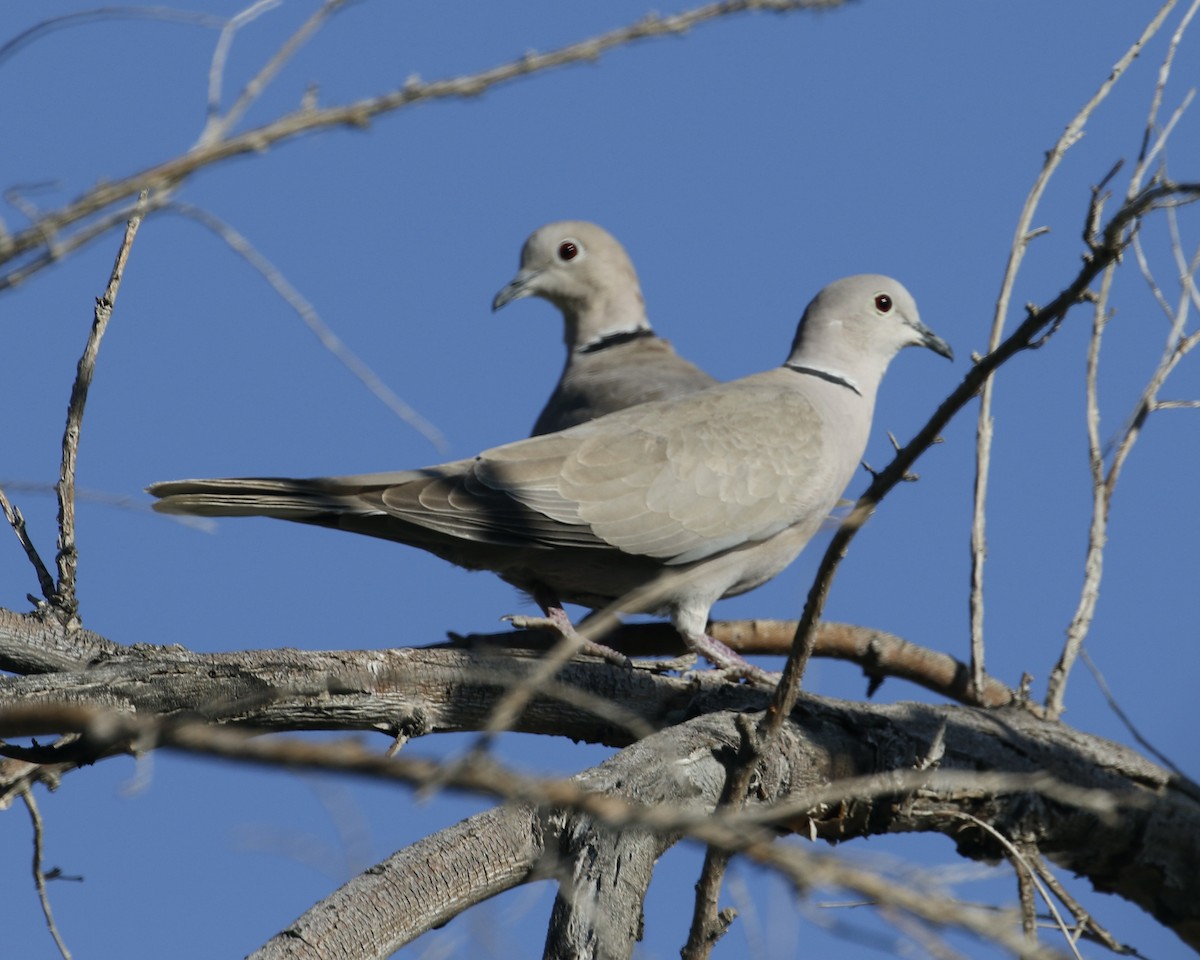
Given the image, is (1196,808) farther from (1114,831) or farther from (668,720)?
(668,720)

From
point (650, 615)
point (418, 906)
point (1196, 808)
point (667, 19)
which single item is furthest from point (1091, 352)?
point (667, 19)

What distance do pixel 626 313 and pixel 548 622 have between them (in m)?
3.65

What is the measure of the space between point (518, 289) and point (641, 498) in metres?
2.56

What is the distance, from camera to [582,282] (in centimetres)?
673

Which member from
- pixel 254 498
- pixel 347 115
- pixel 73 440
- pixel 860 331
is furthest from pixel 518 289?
pixel 347 115

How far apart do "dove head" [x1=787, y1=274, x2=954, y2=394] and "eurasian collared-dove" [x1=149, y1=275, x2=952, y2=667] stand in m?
0.18

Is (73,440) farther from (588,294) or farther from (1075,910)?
(588,294)

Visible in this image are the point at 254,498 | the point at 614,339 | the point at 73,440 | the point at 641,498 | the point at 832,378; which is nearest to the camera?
the point at 73,440

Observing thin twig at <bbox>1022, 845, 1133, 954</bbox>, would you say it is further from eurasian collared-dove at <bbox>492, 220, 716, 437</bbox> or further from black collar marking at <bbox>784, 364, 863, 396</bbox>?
eurasian collared-dove at <bbox>492, 220, 716, 437</bbox>

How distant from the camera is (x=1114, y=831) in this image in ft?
11.2

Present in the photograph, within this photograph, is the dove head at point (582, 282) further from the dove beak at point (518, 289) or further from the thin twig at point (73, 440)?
the thin twig at point (73, 440)

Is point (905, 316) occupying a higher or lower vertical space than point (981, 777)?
higher

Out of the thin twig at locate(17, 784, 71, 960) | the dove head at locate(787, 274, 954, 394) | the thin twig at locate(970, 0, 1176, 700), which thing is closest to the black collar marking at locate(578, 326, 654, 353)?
the dove head at locate(787, 274, 954, 394)

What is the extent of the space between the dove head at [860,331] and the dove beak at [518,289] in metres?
1.75
